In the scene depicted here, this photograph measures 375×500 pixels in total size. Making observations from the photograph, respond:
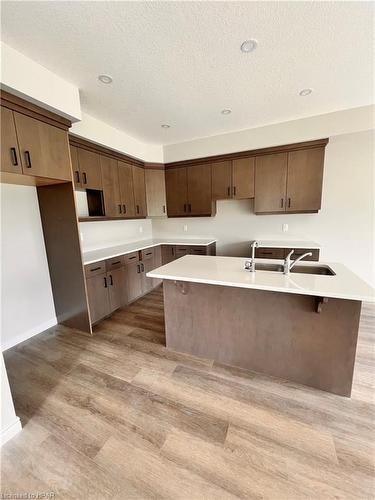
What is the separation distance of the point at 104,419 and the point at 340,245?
395 cm

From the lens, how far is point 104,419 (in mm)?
1489

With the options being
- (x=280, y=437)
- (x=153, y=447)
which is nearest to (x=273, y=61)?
(x=280, y=437)

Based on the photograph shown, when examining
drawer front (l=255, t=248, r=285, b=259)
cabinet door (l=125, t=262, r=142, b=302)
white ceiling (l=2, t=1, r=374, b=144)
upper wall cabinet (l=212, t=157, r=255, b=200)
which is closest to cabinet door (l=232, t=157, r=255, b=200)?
upper wall cabinet (l=212, t=157, r=255, b=200)

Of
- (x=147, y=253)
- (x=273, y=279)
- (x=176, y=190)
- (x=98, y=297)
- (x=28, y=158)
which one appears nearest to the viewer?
(x=273, y=279)

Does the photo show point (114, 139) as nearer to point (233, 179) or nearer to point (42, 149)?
point (42, 149)

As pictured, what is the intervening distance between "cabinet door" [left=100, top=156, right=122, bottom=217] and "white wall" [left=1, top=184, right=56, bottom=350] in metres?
0.91

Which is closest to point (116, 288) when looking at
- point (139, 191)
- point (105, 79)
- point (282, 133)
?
point (139, 191)

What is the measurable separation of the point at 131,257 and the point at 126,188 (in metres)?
1.24

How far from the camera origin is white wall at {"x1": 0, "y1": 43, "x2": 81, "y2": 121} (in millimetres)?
1630

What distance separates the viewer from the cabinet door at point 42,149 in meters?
1.84

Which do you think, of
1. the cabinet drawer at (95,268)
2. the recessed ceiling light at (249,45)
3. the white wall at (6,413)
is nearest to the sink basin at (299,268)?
the recessed ceiling light at (249,45)

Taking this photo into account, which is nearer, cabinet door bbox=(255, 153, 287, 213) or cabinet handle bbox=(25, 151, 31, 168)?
cabinet handle bbox=(25, 151, 31, 168)

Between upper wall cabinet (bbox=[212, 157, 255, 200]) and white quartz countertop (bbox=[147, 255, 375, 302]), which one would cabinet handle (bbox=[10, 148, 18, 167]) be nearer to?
white quartz countertop (bbox=[147, 255, 375, 302])

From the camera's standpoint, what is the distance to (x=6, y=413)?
1.36 metres
